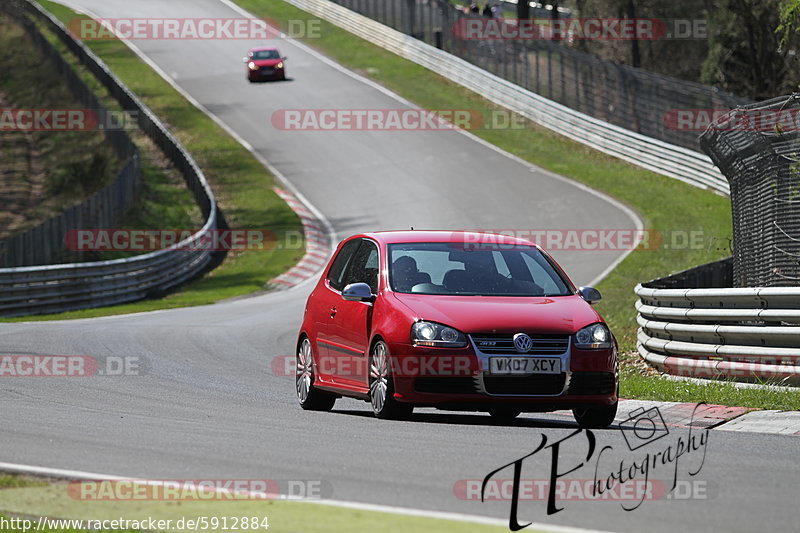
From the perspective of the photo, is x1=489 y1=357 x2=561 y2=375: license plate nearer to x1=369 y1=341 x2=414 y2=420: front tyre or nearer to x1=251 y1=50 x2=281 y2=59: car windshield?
x1=369 y1=341 x2=414 y2=420: front tyre

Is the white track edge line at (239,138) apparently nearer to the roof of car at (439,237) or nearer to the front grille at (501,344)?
the roof of car at (439,237)

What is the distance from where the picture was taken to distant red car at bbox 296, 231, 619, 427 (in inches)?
383

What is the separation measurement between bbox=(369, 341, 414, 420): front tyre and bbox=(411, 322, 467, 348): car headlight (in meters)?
0.31

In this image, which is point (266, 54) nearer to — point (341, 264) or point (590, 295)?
point (341, 264)

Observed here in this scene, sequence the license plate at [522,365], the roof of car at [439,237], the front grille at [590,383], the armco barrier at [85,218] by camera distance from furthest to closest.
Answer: the armco barrier at [85,218] < the roof of car at [439,237] < the front grille at [590,383] < the license plate at [522,365]

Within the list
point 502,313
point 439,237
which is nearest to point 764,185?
point 439,237

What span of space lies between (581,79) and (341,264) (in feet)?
131

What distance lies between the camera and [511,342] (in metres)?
9.72

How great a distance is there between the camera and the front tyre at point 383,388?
32.8ft

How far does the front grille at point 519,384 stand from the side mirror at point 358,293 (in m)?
1.39

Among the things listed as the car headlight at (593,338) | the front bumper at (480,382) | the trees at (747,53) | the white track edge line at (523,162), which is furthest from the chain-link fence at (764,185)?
the trees at (747,53)

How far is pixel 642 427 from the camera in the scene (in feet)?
32.9

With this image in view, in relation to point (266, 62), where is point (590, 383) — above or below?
above

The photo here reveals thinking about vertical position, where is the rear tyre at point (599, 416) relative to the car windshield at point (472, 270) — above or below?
below
